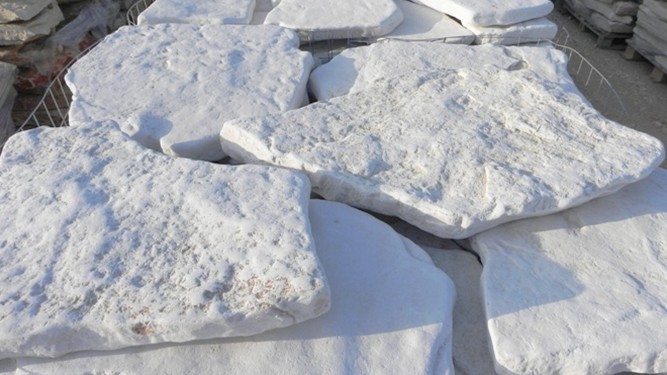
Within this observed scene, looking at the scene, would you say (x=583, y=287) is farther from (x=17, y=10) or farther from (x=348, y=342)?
(x=17, y=10)

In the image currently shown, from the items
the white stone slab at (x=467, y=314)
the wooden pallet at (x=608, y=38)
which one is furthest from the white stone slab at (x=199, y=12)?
the wooden pallet at (x=608, y=38)

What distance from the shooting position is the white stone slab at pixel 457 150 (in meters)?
1.35

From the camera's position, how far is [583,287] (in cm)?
126

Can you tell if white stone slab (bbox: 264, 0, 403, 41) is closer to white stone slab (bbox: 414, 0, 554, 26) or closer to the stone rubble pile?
white stone slab (bbox: 414, 0, 554, 26)

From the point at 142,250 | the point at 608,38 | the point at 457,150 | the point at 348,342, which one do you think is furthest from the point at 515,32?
the point at 608,38

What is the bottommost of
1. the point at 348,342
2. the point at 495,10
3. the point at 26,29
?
the point at 26,29

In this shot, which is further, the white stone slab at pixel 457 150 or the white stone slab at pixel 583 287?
the white stone slab at pixel 457 150

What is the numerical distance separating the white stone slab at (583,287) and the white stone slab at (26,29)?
130 inches

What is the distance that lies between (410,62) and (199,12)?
999 mm

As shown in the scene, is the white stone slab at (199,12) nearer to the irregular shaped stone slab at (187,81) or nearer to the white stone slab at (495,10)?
the irregular shaped stone slab at (187,81)

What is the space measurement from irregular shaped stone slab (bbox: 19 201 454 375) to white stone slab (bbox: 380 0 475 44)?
1332 mm

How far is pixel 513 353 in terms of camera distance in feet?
3.77

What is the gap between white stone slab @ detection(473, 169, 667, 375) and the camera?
114 cm

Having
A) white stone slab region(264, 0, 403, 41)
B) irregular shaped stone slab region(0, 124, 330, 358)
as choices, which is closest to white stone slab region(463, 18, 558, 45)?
white stone slab region(264, 0, 403, 41)
